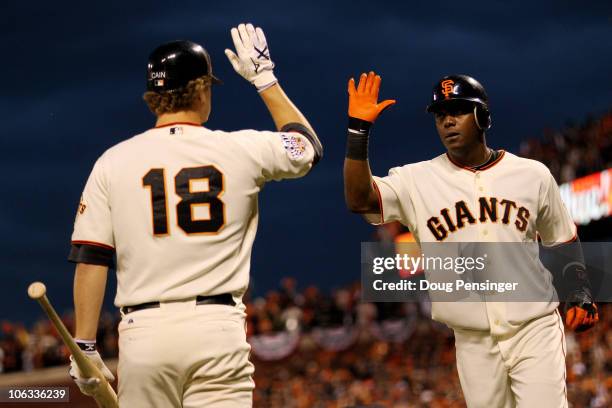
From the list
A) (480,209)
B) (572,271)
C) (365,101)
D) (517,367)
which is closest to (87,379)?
(365,101)

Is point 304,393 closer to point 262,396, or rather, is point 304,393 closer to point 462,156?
point 262,396

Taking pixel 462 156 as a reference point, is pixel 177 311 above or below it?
below

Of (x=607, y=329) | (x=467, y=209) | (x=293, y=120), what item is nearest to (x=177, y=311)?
(x=293, y=120)

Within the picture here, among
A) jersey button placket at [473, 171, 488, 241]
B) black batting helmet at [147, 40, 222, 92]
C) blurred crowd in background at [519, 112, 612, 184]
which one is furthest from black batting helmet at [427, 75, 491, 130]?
blurred crowd in background at [519, 112, 612, 184]

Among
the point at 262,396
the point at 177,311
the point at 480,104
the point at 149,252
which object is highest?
the point at 480,104

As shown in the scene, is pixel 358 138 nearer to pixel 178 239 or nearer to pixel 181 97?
pixel 181 97

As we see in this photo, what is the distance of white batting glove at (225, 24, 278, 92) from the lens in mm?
4570

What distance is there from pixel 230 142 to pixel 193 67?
383 mm

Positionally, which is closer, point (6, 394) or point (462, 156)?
point (462, 156)

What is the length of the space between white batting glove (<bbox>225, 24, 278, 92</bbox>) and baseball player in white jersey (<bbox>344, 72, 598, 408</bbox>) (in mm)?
848

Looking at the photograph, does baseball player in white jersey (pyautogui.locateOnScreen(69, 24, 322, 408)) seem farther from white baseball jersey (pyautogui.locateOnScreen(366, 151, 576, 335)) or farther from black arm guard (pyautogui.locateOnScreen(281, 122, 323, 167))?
white baseball jersey (pyautogui.locateOnScreen(366, 151, 576, 335))

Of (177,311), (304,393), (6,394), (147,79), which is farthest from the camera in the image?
(304,393)

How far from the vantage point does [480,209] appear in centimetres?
566

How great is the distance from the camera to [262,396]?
67.6 ft
